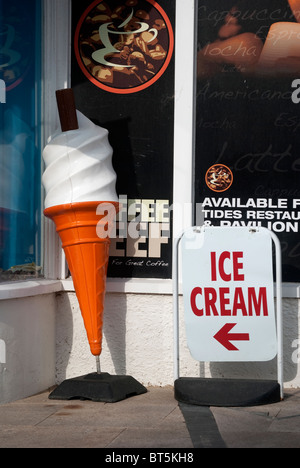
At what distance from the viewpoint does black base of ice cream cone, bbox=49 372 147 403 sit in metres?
5.95

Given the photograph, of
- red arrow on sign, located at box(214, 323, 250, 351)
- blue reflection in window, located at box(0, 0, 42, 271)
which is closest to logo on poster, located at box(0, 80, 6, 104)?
blue reflection in window, located at box(0, 0, 42, 271)

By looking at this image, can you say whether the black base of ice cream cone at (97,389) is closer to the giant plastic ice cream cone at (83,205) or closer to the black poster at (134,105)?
the giant plastic ice cream cone at (83,205)

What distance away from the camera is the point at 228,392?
18.6 ft

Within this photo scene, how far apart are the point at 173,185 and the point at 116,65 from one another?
1.15 m

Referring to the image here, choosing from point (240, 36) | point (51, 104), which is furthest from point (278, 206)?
point (51, 104)

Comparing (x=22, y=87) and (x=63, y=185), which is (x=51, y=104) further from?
(x=63, y=185)

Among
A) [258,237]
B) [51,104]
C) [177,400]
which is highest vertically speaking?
[51,104]

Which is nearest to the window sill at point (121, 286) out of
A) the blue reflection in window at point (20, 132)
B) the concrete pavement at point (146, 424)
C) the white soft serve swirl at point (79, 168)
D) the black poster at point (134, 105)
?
the black poster at point (134, 105)

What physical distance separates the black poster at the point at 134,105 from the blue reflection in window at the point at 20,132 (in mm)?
376

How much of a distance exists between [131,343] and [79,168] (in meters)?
1.54

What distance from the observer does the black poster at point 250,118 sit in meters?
6.52

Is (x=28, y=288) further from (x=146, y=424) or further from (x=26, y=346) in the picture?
(x=146, y=424)

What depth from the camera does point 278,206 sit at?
6535mm

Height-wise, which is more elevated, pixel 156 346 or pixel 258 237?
pixel 258 237
